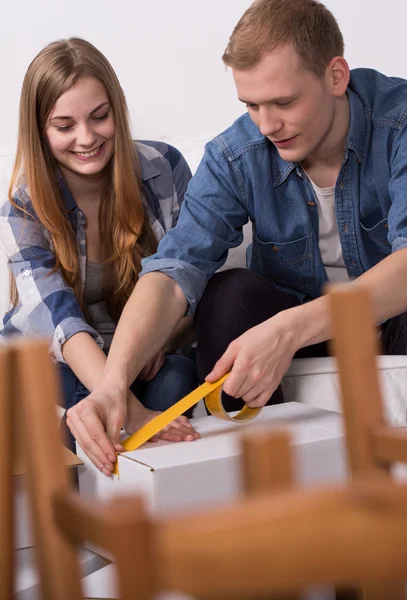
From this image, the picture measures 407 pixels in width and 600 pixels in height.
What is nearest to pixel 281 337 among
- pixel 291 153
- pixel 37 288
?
pixel 291 153

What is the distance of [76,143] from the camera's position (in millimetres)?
1757

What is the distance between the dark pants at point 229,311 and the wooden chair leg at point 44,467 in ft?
3.33

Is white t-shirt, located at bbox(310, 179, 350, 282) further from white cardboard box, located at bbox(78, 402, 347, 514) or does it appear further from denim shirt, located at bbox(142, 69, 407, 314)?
white cardboard box, located at bbox(78, 402, 347, 514)

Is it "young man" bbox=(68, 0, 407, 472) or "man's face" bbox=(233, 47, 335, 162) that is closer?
"young man" bbox=(68, 0, 407, 472)

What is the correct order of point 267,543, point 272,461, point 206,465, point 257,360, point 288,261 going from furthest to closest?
point 288,261
point 257,360
point 206,465
point 272,461
point 267,543

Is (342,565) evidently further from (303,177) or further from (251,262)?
(251,262)

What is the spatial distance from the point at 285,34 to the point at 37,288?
2.14ft

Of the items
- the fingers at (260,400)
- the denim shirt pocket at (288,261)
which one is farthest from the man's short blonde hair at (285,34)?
the fingers at (260,400)

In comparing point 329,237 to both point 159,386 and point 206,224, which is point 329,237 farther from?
point 159,386

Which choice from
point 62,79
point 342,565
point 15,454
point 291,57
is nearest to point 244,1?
point 62,79

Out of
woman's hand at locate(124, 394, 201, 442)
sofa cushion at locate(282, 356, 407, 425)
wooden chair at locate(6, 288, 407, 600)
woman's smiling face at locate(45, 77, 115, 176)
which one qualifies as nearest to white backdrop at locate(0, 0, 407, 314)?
woman's smiling face at locate(45, 77, 115, 176)

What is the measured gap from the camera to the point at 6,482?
1.63 feet

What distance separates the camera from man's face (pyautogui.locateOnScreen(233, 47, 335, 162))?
4.73 ft

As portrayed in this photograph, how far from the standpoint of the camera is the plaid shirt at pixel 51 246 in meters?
1.66
